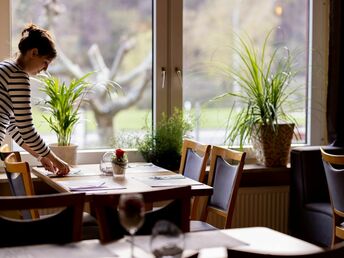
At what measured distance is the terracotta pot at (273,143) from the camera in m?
4.70

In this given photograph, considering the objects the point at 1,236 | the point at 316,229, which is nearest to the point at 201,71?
the point at 316,229

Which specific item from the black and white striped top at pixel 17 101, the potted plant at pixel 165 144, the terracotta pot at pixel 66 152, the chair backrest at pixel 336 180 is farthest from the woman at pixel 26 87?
the chair backrest at pixel 336 180

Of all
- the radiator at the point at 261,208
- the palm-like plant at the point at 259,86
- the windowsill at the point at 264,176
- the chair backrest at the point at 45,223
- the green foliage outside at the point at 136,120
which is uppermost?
the palm-like plant at the point at 259,86

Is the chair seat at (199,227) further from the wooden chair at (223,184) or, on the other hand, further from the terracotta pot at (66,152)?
the terracotta pot at (66,152)

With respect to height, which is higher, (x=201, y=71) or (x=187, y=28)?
(x=187, y=28)

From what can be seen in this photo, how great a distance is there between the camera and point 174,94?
4.84 m

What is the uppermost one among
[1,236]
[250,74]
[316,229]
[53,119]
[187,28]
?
[187,28]

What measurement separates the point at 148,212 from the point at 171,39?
8.26ft

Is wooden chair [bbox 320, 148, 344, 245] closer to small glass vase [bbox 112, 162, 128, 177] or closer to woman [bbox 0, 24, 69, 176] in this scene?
small glass vase [bbox 112, 162, 128, 177]

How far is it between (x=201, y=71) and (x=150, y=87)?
0.39 m

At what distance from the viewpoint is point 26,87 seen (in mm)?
3629

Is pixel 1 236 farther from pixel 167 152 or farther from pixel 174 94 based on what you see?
pixel 174 94

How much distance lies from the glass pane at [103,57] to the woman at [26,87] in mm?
811

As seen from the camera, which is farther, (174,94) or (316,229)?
(174,94)
